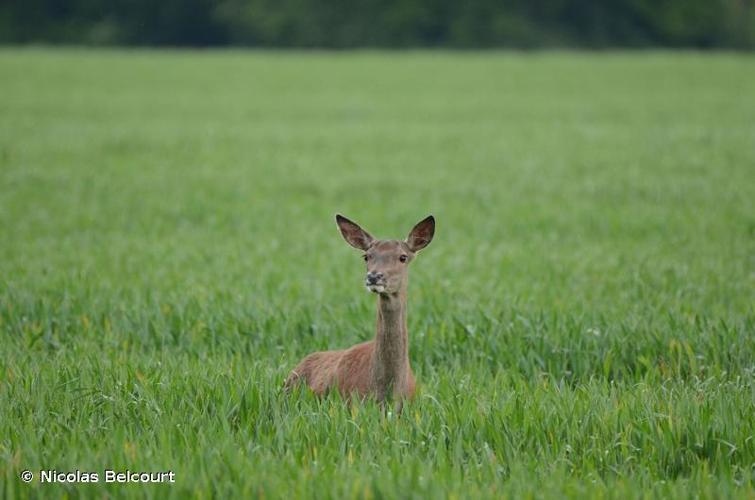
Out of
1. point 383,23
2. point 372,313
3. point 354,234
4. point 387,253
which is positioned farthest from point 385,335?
point 383,23

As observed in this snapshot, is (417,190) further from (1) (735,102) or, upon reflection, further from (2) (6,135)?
(1) (735,102)

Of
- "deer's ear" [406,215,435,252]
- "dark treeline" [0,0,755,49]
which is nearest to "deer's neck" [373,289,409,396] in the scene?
"deer's ear" [406,215,435,252]

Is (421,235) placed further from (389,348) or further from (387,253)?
(389,348)

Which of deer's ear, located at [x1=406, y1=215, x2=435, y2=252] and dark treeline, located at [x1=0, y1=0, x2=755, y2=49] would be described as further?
dark treeline, located at [x1=0, y1=0, x2=755, y2=49]

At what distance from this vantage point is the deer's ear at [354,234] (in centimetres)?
579

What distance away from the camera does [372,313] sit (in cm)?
820

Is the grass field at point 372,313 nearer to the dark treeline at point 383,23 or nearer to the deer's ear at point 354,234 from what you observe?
the deer's ear at point 354,234

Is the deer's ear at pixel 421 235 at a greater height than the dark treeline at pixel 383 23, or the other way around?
the dark treeline at pixel 383 23

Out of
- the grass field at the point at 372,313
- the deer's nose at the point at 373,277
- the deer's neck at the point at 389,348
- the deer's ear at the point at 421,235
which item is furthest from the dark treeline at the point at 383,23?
the deer's nose at the point at 373,277

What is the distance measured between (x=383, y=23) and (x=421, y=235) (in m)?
78.3

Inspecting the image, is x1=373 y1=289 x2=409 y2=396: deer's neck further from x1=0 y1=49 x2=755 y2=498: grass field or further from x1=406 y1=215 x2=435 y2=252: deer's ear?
x1=406 y1=215 x2=435 y2=252: deer's ear

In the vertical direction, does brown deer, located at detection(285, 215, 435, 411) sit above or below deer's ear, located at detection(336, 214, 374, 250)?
below

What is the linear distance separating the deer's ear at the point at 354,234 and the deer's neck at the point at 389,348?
354mm

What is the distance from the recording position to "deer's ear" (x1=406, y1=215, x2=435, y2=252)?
572 centimetres
